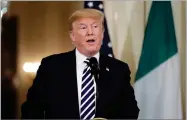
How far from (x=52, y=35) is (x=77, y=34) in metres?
0.16

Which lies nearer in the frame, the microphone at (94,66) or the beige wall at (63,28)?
the microphone at (94,66)

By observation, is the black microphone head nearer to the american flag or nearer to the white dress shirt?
the white dress shirt

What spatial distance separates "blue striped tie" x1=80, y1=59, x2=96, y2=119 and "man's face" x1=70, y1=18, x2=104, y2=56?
3.8 inches

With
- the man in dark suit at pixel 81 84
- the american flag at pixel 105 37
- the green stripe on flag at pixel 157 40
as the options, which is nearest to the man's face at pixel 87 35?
the man in dark suit at pixel 81 84

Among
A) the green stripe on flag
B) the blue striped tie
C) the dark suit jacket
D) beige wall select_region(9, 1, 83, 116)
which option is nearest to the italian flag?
the green stripe on flag

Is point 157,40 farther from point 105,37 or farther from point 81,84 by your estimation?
point 81,84

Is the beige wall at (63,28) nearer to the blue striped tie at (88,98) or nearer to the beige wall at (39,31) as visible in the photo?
Answer: the beige wall at (39,31)

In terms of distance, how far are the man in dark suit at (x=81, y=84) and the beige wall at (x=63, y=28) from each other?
0.23 ft

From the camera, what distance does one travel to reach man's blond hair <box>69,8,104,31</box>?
143 centimetres

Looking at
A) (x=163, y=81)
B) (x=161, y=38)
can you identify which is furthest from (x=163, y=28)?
(x=163, y=81)

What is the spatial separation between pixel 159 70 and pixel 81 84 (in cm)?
48

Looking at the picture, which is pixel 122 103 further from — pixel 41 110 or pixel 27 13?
pixel 27 13

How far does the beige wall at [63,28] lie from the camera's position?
4.90 ft

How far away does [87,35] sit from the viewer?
140cm
